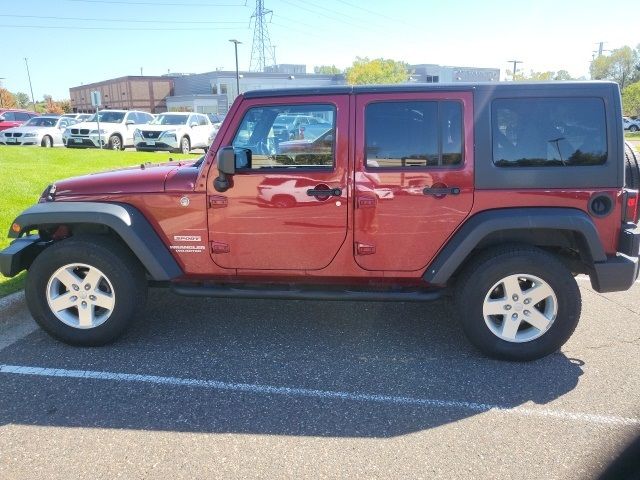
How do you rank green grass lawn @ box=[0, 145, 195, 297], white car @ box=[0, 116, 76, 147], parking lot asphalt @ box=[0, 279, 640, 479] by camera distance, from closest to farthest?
parking lot asphalt @ box=[0, 279, 640, 479] → green grass lawn @ box=[0, 145, 195, 297] → white car @ box=[0, 116, 76, 147]

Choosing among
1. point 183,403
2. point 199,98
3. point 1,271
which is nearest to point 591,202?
point 183,403

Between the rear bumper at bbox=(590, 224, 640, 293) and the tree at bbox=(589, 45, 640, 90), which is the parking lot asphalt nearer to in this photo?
the rear bumper at bbox=(590, 224, 640, 293)

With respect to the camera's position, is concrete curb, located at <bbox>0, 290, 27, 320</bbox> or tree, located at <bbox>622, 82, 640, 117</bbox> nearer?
concrete curb, located at <bbox>0, 290, 27, 320</bbox>

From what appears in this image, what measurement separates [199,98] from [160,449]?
58452 millimetres

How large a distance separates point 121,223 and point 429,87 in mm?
2367

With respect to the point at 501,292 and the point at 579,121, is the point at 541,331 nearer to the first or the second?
the point at 501,292

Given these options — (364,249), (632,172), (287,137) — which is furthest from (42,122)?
(632,172)

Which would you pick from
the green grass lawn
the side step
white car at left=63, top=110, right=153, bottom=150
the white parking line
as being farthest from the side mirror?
white car at left=63, top=110, right=153, bottom=150

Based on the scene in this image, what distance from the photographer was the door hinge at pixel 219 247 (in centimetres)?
378

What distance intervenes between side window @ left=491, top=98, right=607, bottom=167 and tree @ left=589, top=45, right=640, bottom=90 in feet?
249

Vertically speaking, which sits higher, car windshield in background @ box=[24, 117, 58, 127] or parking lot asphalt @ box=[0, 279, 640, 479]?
car windshield in background @ box=[24, 117, 58, 127]

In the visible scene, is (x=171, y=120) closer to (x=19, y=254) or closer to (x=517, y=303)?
(x=19, y=254)

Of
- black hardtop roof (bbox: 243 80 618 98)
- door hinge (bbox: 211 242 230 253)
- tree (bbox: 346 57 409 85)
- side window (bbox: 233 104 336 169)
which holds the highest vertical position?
tree (bbox: 346 57 409 85)

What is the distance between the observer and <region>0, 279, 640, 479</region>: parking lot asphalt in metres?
2.59
